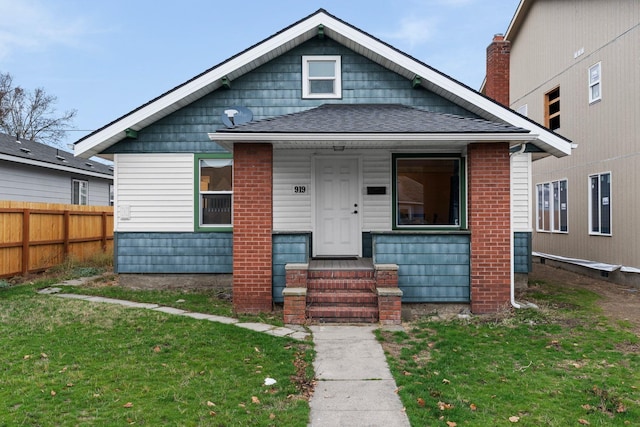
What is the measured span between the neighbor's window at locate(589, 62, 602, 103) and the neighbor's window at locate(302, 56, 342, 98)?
7449mm

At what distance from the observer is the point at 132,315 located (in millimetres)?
7500

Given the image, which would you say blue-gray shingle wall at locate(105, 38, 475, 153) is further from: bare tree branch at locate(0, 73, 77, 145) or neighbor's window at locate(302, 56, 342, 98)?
bare tree branch at locate(0, 73, 77, 145)

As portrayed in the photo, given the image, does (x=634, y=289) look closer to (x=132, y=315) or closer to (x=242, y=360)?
(x=242, y=360)

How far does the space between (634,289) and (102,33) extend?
4126 centimetres

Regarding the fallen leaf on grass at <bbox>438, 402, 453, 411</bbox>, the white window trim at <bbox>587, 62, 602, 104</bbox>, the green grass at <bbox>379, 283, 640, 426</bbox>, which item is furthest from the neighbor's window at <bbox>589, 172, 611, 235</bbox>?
the fallen leaf on grass at <bbox>438, 402, 453, 411</bbox>

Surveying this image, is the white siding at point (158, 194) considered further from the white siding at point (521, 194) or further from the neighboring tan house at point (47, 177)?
the white siding at point (521, 194)

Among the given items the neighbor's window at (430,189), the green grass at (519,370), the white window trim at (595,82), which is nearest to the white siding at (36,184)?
the neighbor's window at (430,189)

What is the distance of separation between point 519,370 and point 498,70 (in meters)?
8.58

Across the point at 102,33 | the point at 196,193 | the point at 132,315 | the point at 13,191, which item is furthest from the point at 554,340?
the point at 102,33

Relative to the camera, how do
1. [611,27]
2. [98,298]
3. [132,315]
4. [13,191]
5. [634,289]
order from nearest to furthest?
[132,315] → [98,298] → [634,289] → [611,27] → [13,191]

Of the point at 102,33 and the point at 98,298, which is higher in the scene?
the point at 102,33

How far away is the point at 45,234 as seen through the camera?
488 inches

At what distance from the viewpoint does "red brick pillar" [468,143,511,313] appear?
7.96 meters

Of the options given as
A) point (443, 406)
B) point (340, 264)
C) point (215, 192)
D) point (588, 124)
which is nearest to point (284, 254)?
point (340, 264)
